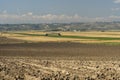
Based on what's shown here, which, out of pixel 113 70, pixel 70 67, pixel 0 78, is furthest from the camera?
pixel 70 67

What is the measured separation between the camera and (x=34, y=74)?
20.4m

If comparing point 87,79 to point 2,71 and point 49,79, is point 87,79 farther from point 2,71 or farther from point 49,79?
point 2,71

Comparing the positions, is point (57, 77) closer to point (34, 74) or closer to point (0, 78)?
point (34, 74)

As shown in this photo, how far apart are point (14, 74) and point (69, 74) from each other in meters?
3.94

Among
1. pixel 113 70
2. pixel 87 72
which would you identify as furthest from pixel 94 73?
pixel 113 70

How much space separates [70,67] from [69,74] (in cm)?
398

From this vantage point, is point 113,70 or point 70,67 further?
point 70,67

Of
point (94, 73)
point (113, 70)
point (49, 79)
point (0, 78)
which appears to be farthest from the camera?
point (113, 70)

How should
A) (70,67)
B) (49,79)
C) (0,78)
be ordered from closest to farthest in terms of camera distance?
(0,78), (49,79), (70,67)

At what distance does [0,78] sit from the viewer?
701 inches

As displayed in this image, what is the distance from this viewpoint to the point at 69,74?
21594 millimetres

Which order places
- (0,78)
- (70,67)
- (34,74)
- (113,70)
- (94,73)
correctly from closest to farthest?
(0,78) → (34,74) → (94,73) → (113,70) → (70,67)

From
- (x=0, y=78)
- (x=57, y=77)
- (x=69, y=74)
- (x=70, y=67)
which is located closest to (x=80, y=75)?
(x=69, y=74)

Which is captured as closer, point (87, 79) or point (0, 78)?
point (0, 78)
